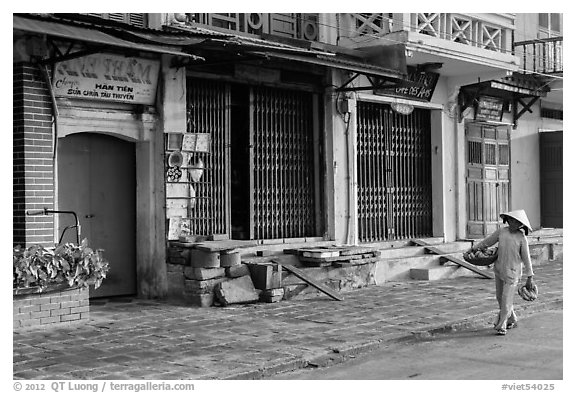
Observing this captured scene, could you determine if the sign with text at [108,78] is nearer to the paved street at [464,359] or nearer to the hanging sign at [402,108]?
the paved street at [464,359]

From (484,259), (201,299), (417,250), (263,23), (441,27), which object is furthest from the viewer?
(417,250)

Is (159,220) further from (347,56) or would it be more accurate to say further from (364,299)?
(347,56)

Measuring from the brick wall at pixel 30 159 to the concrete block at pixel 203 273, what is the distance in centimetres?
204

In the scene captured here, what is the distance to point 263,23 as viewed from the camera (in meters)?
13.4

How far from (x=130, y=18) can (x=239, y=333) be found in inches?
195

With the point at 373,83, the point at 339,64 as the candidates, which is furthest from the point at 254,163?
the point at 373,83

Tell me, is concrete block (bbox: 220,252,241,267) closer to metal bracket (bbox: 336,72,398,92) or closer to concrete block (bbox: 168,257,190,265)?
concrete block (bbox: 168,257,190,265)

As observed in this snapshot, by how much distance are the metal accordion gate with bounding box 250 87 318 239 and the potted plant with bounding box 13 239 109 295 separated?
12.7 feet

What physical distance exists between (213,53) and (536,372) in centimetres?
672

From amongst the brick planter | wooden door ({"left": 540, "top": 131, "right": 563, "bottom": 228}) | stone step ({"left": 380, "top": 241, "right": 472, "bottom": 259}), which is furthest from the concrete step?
the brick planter

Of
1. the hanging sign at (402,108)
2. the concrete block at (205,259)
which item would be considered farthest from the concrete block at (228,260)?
the hanging sign at (402,108)

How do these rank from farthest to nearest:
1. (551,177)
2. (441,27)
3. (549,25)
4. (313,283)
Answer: (551,177) → (549,25) → (441,27) → (313,283)

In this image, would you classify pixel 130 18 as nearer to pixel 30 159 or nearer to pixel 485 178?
pixel 30 159

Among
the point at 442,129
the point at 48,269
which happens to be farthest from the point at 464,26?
the point at 48,269
